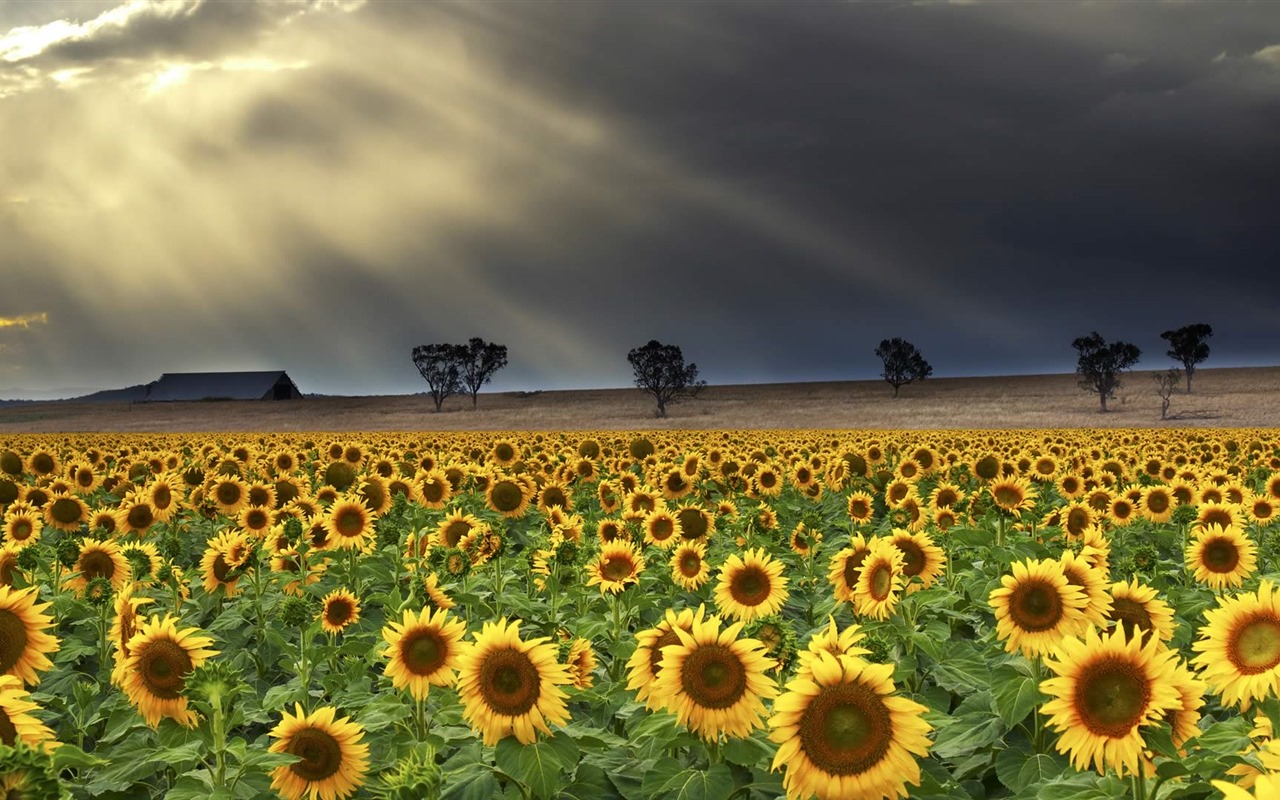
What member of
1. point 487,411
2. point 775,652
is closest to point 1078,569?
point 775,652

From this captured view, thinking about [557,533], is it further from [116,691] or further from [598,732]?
[598,732]

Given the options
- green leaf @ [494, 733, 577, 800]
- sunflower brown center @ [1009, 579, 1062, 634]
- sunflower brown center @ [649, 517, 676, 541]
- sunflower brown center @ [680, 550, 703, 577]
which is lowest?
green leaf @ [494, 733, 577, 800]

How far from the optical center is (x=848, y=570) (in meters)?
7.02

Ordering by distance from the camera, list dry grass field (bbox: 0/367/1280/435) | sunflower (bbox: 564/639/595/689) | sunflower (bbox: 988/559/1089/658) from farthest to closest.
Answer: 1. dry grass field (bbox: 0/367/1280/435)
2. sunflower (bbox: 564/639/595/689)
3. sunflower (bbox: 988/559/1089/658)

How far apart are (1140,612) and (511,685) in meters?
3.98

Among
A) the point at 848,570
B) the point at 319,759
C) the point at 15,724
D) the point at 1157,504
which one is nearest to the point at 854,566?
the point at 848,570

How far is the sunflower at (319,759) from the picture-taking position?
4.56 metres

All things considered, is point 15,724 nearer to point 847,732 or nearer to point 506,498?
point 847,732

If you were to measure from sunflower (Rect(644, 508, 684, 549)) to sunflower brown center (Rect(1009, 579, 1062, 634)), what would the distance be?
5.24 m

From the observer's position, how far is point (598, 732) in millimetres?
4965

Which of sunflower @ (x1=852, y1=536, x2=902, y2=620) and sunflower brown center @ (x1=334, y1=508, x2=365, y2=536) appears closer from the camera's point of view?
sunflower @ (x1=852, y1=536, x2=902, y2=620)

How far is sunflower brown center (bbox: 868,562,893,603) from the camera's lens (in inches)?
255

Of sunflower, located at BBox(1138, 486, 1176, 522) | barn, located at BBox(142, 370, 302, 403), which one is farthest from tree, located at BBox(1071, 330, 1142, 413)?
barn, located at BBox(142, 370, 302, 403)

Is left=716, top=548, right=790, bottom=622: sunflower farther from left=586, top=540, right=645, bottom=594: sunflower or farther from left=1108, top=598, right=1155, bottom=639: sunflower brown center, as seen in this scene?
left=1108, top=598, right=1155, bottom=639: sunflower brown center
